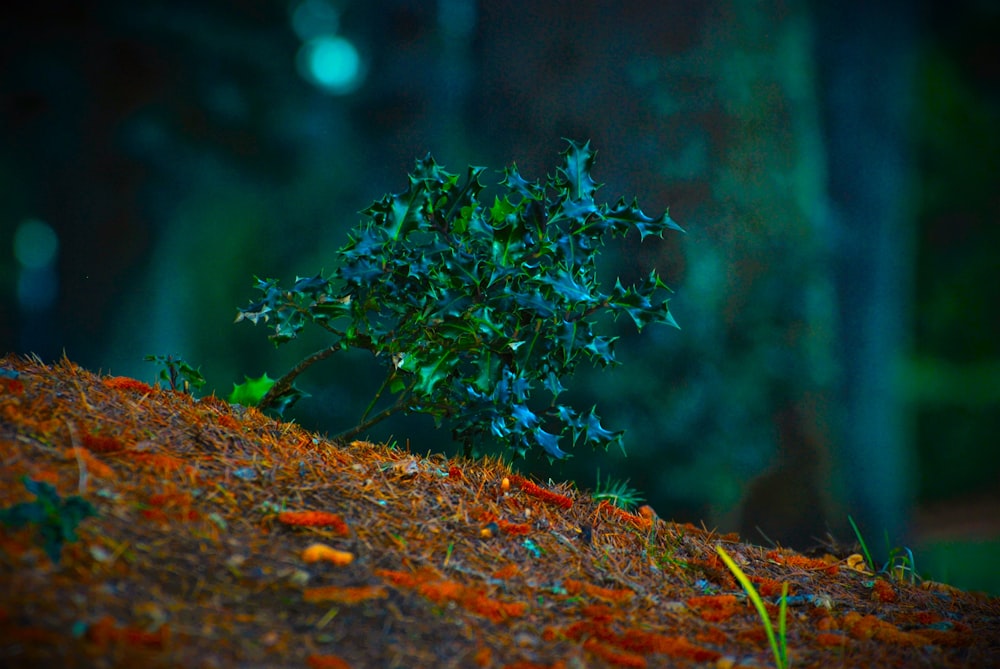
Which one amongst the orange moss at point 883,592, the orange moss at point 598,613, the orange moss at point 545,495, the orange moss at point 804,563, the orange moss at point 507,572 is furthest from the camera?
the orange moss at point 804,563

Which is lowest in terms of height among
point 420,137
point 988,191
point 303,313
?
point 303,313

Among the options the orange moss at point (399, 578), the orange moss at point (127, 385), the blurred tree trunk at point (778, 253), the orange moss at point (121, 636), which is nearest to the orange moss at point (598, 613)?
the orange moss at point (399, 578)

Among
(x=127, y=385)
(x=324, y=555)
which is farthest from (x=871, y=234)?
(x=127, y=385)

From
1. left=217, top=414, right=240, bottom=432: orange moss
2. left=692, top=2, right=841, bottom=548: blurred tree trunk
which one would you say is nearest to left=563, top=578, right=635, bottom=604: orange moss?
left=217, top=414, right=240, bottom=432: orange moss

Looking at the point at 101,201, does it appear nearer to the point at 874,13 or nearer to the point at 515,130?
the point at 515,130

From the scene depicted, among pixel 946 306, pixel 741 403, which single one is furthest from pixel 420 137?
pixel 946 306

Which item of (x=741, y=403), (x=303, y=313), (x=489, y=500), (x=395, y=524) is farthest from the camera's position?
(x=741, y=403)

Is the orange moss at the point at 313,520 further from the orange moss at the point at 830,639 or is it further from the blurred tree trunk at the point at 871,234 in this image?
the blurred tree trunk at the point at 871,234
